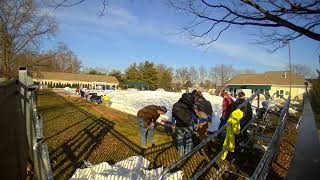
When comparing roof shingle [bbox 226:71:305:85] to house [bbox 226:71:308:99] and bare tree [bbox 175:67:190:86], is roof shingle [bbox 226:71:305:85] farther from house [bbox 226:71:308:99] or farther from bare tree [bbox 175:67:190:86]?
bare tree [bbox 175:67:190:86]

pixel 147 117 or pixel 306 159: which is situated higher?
pixel 306 159

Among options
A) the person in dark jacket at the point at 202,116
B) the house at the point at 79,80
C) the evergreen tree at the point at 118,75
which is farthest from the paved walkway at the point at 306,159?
the evergreen tree at the point at 118,75

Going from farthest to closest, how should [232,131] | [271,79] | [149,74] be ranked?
[149,74]
[271,79]
[232,131]

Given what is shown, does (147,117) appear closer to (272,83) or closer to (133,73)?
(272,83)

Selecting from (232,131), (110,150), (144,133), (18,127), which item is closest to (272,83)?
(144,133)

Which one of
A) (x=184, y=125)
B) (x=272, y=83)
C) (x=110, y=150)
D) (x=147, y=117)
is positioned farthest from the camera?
(x=272, y=83)

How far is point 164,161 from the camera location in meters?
9.04

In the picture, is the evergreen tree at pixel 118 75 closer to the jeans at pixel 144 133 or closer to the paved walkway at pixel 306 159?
the jeans at pixel 144 133

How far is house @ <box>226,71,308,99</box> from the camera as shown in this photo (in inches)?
2921

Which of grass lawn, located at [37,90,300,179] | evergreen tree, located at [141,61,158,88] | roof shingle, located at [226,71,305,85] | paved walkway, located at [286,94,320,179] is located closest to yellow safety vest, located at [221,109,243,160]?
grass lawn, located at [37,90,300,179]

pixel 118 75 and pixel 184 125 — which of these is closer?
pixel 184 125

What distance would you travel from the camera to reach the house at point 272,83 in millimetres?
74188

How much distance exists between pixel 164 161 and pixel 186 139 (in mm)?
942

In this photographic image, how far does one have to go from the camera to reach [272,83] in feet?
250
